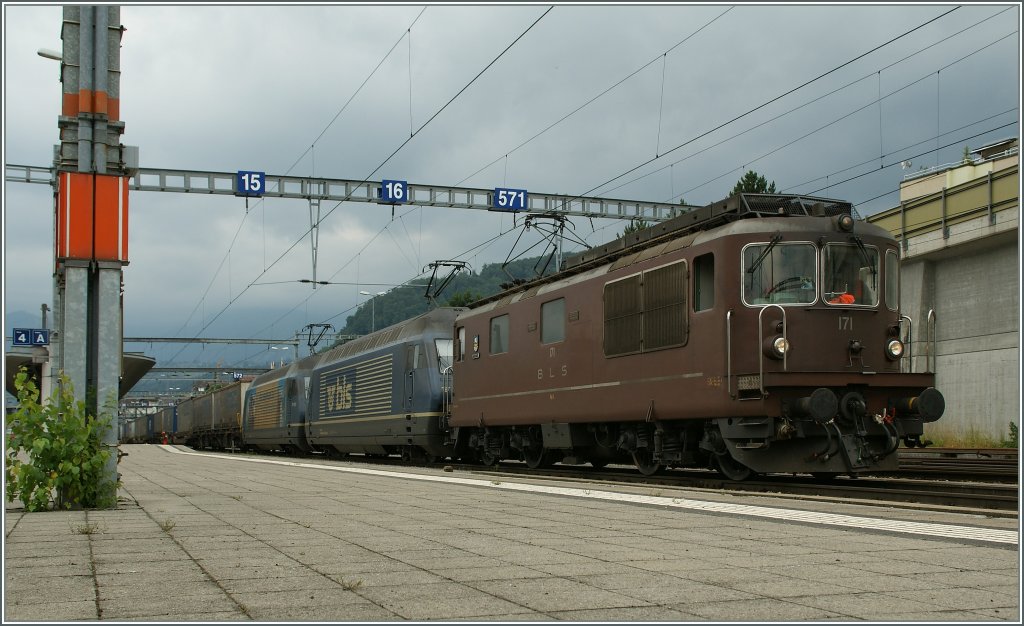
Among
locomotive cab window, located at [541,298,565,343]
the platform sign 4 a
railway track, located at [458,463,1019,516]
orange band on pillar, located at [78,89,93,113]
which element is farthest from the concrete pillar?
the platform sign 4 a

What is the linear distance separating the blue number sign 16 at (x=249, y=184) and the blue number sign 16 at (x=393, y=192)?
3607 millimetres

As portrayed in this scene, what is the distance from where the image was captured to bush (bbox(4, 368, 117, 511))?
33.7ft

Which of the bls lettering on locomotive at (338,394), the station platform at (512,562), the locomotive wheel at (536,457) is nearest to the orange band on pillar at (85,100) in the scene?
the station platform at (512,562)

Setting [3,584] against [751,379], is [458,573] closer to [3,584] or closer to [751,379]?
[3,584]

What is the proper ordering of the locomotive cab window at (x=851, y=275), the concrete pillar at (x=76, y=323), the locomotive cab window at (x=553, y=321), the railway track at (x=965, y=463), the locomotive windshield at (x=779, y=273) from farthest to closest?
the locomotive cab window at (x=553, y=321)
the railway track at (x=965, y=463)
the locomotive cab window at (x=851, y=275)
the locomotive windshield at (x=779, y=273)
the concrete pillar at (x=76, y=323)

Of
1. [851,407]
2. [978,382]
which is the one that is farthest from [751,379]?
[978,382]

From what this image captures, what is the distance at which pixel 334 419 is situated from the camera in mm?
31719

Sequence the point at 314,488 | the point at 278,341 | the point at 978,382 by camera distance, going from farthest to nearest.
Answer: the point at 278,341 < the point at 978,382 < the point at 314,488

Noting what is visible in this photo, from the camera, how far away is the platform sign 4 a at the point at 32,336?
37.3 metres

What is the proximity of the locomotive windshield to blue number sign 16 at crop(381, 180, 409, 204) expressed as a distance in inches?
733

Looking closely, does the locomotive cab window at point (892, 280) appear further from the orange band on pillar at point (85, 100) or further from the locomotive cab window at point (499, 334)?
the orange band on pillar at point (85, 100)

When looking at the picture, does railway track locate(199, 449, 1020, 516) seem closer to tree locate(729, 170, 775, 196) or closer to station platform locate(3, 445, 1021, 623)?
station platform locate(3, 445, 1021, 623)

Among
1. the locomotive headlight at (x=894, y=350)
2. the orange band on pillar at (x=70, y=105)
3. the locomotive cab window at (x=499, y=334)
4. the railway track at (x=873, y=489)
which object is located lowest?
the railway track at (x=873, y=489)

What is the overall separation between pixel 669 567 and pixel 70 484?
7082mm
